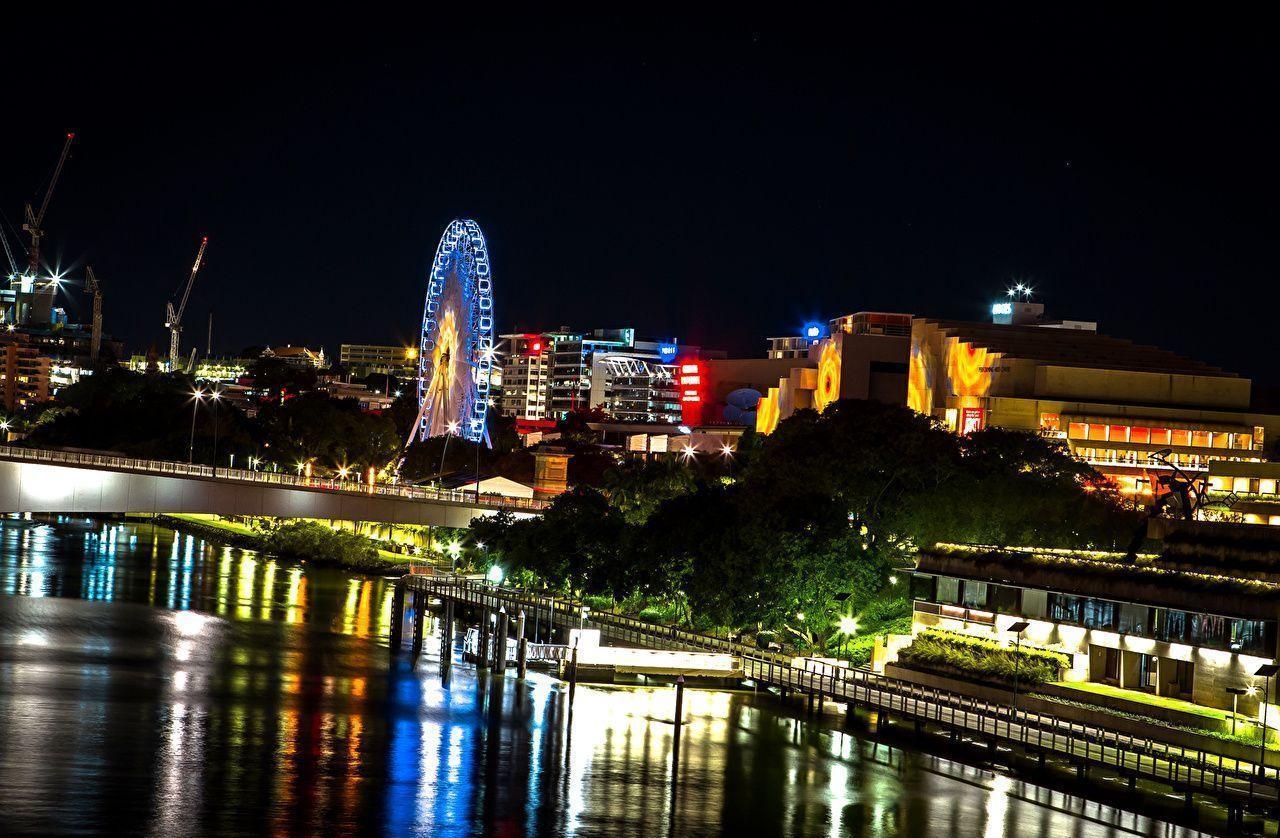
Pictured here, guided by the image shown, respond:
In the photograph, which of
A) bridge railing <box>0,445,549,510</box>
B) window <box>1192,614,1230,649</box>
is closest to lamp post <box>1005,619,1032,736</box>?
window <box>1192,614,1230,649</box>

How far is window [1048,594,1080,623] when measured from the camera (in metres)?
61.7

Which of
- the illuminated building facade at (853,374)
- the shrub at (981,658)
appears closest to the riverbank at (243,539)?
the illuminated building facade at (853,374)

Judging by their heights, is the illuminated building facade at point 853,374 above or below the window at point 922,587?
above

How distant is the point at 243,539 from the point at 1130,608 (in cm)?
9421

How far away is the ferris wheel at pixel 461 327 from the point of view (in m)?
134

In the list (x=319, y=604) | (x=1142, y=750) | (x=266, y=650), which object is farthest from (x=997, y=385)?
(x=1142, y=750)

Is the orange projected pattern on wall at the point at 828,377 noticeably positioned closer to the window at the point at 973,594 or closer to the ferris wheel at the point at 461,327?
the ferris wheel at the point at 461,327

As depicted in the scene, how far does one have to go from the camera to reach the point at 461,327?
133750 mm

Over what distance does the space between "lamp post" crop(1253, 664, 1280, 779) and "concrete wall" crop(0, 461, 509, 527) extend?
201ft

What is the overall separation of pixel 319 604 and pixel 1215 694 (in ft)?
182

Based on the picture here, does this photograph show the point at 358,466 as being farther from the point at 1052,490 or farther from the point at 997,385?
the point at 1052,490

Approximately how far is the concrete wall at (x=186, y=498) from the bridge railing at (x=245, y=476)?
685 mm

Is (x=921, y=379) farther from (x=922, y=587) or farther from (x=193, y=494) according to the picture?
(x=922, y=587)

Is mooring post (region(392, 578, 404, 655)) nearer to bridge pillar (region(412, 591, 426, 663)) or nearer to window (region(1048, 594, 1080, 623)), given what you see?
bridge pillar (region(412, 591, 426, 663))
